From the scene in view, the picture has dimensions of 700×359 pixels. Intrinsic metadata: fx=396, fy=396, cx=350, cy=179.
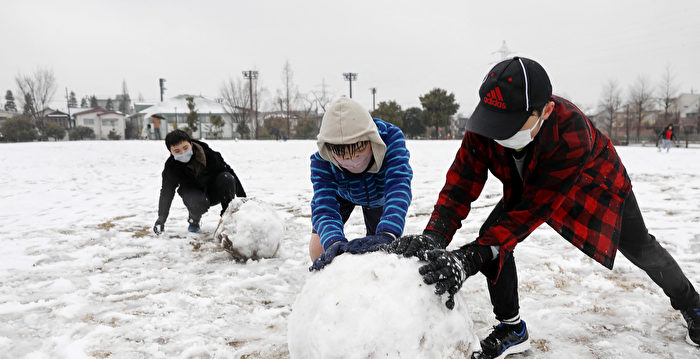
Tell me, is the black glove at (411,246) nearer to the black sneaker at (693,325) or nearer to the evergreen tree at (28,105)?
the black sneaker at (693,325)

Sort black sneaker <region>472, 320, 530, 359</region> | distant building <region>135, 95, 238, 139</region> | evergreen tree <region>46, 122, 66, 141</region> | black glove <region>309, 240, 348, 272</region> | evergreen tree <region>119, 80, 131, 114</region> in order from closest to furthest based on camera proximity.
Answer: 1. black glove <region>309, 240, 348, 272</region>
2. black sneaker <region>472, 320, 530, 359</region>
3. evergreen tree <region>46, 122, 66, 141</region>
4. distant building <region>135, 95, 238, 139</region>
5. evergreen tree <region>119, 80, 131, 114</region>

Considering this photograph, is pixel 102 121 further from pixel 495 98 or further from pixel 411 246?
pixel 495 98

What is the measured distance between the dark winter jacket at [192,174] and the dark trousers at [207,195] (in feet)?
0.15

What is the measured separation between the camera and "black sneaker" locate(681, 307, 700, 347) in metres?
2.13

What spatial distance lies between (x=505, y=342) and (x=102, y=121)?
63.0 meters

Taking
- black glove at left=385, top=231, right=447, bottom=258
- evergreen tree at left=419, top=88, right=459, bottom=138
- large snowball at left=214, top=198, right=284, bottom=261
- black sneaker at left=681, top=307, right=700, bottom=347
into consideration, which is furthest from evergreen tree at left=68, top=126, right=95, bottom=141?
black sneaker at left=681, top=307, right=700, bottom=347

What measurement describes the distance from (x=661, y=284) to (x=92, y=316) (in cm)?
349

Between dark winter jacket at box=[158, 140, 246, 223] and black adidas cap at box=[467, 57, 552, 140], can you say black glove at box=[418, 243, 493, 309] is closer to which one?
black adidas cap at box=[467, 57, 552, 140]

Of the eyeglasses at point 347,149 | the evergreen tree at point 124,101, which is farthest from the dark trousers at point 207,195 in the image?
the evergreen tree at point 124,101

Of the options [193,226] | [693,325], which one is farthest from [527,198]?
[193,226]

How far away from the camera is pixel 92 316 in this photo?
2664mm

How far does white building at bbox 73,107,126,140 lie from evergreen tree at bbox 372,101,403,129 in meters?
36.3

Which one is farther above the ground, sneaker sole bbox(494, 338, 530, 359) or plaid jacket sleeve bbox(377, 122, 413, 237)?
plaid jacket sleeve bbox(377, 122, 413, 237)

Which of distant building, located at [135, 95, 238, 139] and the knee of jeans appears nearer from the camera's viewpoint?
the knee of jeans
